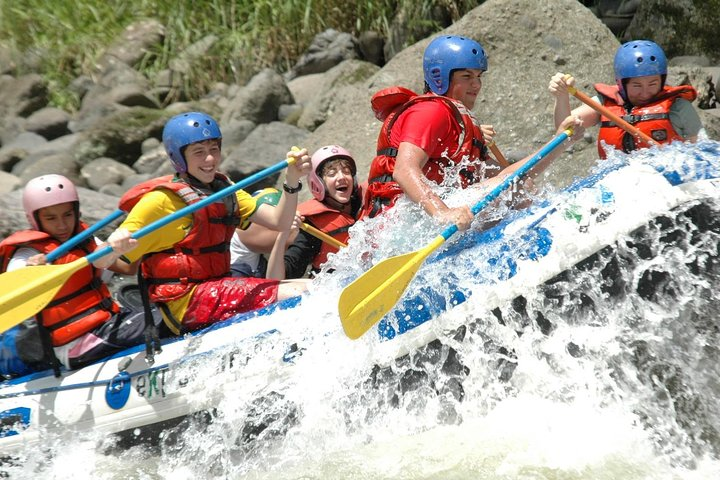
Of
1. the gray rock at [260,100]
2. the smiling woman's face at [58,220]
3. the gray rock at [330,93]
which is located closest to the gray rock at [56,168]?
the gray rock at [260,100]

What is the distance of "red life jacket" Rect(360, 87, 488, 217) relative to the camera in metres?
4.78

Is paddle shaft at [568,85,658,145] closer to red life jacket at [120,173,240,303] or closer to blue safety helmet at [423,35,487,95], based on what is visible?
blue safety helmet at [423,35,487,95]

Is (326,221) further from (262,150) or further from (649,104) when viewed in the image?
(262,150)

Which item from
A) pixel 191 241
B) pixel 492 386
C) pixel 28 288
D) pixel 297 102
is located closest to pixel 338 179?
pixel 191 241

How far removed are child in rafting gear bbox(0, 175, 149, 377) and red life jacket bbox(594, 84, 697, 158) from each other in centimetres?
280

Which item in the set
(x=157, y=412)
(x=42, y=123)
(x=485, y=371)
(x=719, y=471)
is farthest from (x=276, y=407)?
(x=42, y=123)

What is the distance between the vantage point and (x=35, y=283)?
4.53 m

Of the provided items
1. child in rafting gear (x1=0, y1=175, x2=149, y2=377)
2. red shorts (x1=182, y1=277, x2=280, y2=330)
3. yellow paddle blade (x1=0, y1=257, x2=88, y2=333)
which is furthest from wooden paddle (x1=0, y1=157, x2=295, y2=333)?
red shorts (x1=182, y1=277, x2=280, y2=330)

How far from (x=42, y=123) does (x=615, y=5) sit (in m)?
6.98

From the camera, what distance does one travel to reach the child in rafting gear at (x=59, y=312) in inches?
190

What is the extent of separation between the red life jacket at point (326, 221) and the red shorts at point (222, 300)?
907mm

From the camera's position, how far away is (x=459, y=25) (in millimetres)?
8055

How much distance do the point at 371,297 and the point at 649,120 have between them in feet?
6.72

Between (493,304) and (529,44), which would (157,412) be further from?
(529,44)
